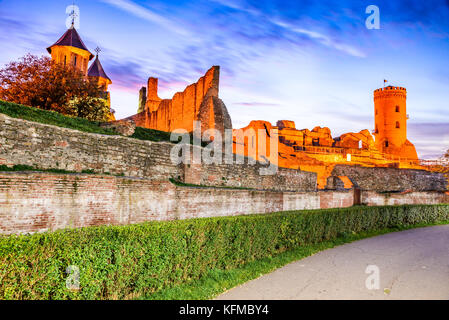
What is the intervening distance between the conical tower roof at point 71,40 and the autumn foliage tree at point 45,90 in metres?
25.6

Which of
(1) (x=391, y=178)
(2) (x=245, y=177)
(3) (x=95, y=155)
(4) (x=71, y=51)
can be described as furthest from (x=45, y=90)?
(1) (x=391, y=178)

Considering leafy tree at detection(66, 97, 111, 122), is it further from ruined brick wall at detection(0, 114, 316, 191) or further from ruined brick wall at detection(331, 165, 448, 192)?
ruined brick wall at detection(331, 165, 448, 192)

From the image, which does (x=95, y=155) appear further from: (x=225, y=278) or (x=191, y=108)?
(x=191, y=108)

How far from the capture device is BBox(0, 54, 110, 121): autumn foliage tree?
2058 centimetres

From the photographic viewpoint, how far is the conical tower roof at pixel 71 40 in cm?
4422

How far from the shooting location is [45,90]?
829 inches

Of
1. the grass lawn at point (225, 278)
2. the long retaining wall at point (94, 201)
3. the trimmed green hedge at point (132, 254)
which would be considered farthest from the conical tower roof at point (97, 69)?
the grass lawn at point (225, 278)

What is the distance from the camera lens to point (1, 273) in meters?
3.55

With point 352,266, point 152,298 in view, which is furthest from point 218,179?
point 152,298

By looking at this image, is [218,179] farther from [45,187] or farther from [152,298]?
[152,298]

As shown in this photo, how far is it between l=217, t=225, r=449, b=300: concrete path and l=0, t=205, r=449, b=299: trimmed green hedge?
0.93 metres

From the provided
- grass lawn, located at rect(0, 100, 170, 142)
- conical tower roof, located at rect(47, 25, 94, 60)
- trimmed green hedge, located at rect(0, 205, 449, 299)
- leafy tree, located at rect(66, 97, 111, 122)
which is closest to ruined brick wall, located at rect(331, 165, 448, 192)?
leafy tree, located at rect(66, 97, 111, 122)

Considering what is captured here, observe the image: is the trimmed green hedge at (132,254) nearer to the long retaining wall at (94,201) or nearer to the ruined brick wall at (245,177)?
the long retaining wall at (94,201)
